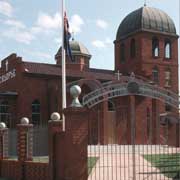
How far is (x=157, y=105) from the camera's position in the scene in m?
32.5

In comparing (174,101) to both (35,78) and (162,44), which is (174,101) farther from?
(162,44)

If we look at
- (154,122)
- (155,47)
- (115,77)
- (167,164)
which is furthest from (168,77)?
(167,164)

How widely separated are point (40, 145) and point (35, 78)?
33.7 ft

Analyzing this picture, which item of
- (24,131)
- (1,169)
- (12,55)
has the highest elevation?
(12,55)

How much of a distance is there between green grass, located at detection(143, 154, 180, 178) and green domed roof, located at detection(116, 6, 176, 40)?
22.6 m

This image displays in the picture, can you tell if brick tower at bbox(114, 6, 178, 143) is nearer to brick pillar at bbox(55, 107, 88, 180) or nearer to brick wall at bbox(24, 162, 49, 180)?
brick wall at bbox(24, 162, 49, 180)

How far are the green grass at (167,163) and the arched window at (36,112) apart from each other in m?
15.3

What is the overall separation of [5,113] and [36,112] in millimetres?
2329

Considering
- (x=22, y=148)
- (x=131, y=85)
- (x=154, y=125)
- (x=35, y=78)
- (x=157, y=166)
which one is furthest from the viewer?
(x=35, y=78)

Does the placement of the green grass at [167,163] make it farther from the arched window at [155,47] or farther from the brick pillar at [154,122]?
the arched window at [155,47]

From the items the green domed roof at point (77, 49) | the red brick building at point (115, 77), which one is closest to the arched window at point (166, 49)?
the red brick building at point (115, 77)

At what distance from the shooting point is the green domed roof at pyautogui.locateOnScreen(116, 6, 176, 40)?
127 feet

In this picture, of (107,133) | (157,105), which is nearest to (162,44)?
(157,105)

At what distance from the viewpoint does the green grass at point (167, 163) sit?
1428 centimetres
